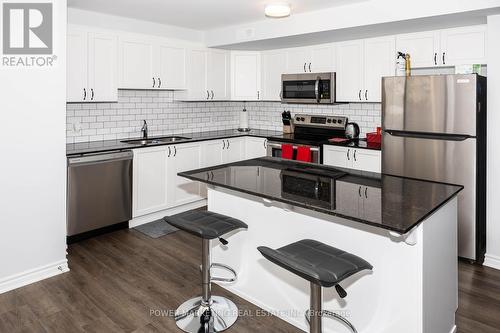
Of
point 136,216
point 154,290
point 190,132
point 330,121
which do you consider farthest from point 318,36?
point 154,290

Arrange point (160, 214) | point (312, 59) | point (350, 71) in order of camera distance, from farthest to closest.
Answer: point (312, 59), point (160, 214), point (350, 71)

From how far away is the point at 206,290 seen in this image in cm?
262

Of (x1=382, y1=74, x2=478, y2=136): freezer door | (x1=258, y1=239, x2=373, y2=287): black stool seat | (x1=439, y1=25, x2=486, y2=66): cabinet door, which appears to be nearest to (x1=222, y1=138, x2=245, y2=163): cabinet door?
(x1=382, y1=74, x2=478, y2=136): freezer door

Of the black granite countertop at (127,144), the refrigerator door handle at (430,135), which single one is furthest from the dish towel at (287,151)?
the refrigerator door handle at (430,135)

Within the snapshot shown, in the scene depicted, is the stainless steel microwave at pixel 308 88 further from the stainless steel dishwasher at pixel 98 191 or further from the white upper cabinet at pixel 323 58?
the stainless steel dishwasher at pixel 98 191

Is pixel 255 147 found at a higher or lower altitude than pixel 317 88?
lower

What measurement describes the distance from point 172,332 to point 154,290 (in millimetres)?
612

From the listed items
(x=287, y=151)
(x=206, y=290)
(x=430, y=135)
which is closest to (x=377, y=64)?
(x=430, y=135)

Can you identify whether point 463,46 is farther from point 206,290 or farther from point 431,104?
point 206,290

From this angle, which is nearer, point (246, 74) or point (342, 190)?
point (342, 190)

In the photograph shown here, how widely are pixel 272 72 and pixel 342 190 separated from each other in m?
3.63

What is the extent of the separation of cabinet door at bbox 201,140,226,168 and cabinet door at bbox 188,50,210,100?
2.23ft

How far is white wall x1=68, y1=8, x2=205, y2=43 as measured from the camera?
4.23 meters

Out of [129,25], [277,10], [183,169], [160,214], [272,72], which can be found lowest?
[160,214]
